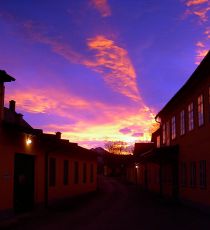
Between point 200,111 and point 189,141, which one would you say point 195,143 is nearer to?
point 189,141

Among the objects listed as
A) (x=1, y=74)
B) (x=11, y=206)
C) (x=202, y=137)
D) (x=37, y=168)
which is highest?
(x=1, y=74)

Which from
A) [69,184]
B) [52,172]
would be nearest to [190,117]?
[52,172]

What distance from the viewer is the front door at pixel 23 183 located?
64.6 feet

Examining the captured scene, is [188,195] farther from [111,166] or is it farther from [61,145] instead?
[111,166]

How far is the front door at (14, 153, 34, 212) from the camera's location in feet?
64.6

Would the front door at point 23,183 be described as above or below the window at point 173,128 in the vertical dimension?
below

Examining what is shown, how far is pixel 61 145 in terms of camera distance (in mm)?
25797

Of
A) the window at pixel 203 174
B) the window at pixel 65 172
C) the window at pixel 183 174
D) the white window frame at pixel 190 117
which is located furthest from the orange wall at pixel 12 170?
the window at pixel 203 174

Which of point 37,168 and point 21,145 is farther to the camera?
point 37,168

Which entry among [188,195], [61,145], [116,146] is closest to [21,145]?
[61,145]

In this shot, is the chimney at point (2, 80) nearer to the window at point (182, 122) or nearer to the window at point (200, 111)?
the window at point (200, 111)

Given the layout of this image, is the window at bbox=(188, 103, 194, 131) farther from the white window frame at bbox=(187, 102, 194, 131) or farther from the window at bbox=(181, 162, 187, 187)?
the window at bbox=(181, 162, 187, 187)

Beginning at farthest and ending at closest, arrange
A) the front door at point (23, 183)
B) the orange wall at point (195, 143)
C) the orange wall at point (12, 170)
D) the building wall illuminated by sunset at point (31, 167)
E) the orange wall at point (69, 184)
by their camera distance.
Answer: the orange wall at point (69, 184) → the orange wall at point (195, 143) → the front door at point (23, 183) → the building wall illuminated by sunset at point (31, 167) → the orange wall at point (12, 170)

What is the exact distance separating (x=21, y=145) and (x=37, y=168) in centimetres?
292
